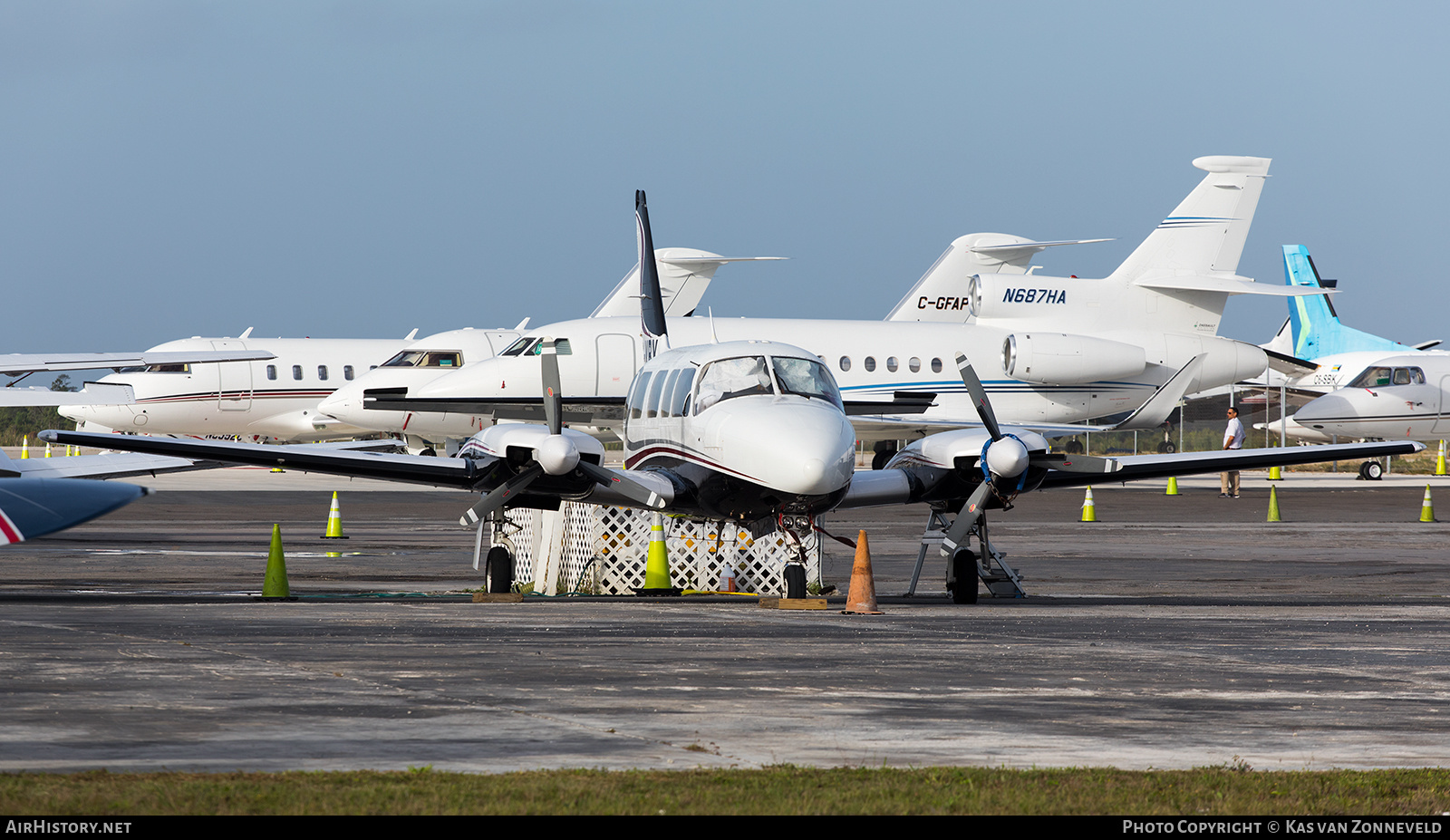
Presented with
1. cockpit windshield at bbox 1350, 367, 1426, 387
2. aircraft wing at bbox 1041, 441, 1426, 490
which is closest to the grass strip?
aircraft wing at bbox 1041, 441, 1426, 490

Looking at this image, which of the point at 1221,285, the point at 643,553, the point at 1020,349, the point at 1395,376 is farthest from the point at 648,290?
the point at 1395,376

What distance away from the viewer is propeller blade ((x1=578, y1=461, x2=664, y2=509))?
1491 cm

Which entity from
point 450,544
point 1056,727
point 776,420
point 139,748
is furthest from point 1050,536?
point 139,748

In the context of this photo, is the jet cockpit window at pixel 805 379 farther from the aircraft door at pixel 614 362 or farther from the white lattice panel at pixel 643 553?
the aircraft door at pixel 614 362

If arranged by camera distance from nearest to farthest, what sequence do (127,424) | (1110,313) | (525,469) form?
(525,469)
(1110,313)
(127,424)

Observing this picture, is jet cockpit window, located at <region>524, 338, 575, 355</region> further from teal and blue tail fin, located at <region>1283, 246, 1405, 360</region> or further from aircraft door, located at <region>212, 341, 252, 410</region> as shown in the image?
teal and blue tail fin, located at <region>1283, 246, 1405, 360</region>

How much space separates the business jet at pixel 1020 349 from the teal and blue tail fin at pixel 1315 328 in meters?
34.0

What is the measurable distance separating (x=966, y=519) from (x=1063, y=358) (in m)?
19.2

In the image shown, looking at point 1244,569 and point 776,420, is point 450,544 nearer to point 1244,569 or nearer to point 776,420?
point 776,420

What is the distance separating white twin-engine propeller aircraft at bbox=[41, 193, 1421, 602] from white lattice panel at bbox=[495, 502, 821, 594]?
0.84m

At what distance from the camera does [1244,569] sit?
18.9m

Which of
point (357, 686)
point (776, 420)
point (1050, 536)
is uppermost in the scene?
point (776, 420)
